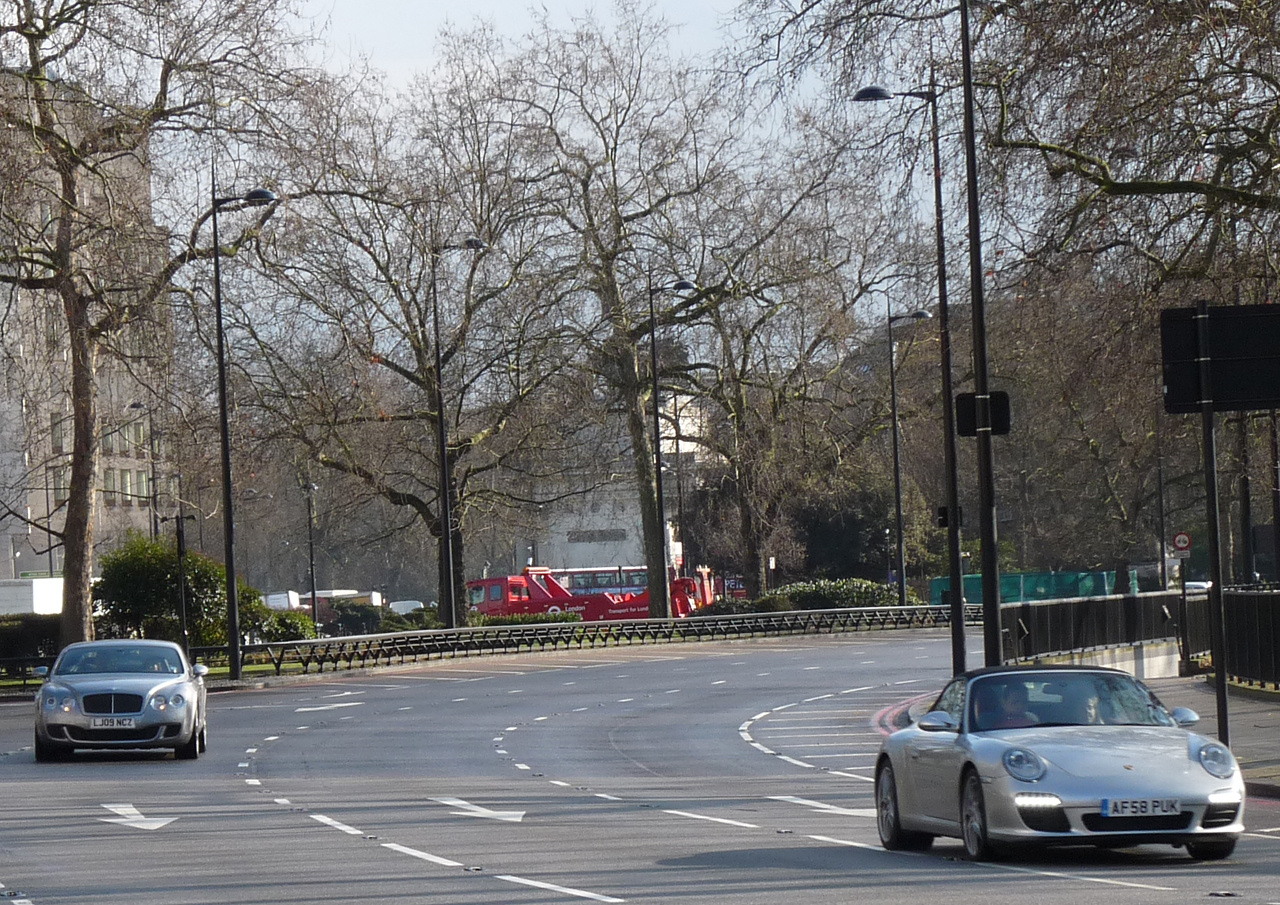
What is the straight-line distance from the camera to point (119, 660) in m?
24.1

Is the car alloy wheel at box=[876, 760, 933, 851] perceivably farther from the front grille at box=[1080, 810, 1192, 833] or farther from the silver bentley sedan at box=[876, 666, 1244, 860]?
the front grille at box=[1080, 810, 1192, 833]

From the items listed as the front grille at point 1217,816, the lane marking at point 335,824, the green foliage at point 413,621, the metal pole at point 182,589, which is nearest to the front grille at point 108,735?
the lane marking at point 335,824

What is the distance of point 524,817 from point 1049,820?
5.72 metres

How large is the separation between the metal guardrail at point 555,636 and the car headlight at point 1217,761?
1337 inches

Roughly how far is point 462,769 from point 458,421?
113 ft

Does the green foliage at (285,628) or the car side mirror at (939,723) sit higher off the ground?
the car side mirror at (939,723)

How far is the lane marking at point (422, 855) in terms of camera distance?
12.4 metres

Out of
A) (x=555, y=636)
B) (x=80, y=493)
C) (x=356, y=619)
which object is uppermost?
(x=80, y=493)

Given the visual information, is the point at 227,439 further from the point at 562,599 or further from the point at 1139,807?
the point at 562,599

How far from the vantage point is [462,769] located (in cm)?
2142

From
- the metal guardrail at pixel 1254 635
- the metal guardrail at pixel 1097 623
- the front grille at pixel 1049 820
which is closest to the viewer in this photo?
the front grille at pixel 1049 820

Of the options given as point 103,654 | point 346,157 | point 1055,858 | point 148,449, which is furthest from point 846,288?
point 1055,858

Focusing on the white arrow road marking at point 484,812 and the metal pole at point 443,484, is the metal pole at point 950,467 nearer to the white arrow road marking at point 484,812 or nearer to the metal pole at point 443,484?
the white arrow road marking at point 484,812

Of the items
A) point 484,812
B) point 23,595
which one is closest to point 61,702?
point 484,812
